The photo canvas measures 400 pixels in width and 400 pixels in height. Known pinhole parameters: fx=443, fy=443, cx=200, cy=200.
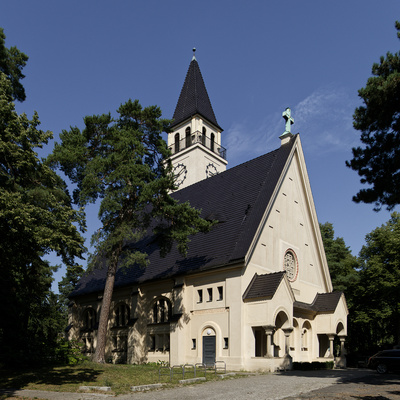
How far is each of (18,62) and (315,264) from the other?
2544 cm

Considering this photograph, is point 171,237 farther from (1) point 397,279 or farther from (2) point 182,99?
(2) point 182,99

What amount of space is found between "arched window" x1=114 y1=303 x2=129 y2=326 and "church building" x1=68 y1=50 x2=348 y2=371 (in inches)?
3.0

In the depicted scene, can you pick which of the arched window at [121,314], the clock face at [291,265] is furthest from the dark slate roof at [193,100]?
the clock face at [291,265]

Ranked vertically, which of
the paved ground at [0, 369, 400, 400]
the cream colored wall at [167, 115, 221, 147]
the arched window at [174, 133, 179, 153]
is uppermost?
the cream colored wall at [167, 115, 221, 147]

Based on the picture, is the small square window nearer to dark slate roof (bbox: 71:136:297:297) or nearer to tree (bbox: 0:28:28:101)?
dark slate roof (bbox: 71:136:297:297)

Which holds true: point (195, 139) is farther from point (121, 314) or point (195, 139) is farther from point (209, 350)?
point (209, 350)

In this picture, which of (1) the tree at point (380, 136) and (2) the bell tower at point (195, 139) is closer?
(1) the tree at point (380, 136)

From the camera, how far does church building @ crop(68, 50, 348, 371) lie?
1027 inches

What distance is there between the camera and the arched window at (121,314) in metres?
34.3

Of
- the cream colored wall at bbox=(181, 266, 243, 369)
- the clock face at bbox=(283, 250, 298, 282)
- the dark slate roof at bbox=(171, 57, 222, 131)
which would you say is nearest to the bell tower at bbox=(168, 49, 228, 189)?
the dark slate roof at bbox=(171, 57, 222, 131)

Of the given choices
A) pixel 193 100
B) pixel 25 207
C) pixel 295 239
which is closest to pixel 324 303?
pixel 295 239

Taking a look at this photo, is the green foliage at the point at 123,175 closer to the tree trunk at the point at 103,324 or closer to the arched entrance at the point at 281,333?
the tree trunk at the point at 103,324

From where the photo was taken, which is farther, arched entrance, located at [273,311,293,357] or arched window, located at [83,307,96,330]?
arched window, located at [83,307,96,330]

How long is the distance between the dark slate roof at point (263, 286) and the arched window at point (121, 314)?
12.0 metres
